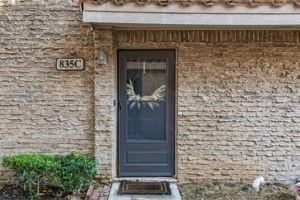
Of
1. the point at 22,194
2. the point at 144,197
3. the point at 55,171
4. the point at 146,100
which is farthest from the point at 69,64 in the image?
the point at 144,197

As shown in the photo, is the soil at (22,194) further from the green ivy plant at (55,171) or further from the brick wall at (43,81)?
the brick wall at (43,81)

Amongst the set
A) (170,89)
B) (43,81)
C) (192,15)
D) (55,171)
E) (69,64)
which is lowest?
(55,171)

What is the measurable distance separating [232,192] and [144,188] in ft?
4.64

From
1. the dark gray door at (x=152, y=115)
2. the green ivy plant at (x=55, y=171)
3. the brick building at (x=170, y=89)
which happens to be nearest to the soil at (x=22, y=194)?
the green ivy plant at (x=55, y=171)

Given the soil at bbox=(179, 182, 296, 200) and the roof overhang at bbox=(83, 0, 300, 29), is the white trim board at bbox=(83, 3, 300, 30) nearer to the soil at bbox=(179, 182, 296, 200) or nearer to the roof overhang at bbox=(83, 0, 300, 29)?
the roof overhang at bbox=(83, 0, 300, 29)

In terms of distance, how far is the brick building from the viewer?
6.62 m

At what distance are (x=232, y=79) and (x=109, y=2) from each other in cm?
250

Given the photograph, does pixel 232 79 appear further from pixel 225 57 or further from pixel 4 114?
pixel 4 114

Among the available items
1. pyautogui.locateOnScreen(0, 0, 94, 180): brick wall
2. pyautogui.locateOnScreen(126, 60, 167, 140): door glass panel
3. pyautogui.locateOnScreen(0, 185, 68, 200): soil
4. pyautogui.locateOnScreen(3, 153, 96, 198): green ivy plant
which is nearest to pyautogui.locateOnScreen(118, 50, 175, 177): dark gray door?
pyautogui.locateOnScreen(126, 60, 167, 140): door glass panel

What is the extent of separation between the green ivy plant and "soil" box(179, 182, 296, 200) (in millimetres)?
1578

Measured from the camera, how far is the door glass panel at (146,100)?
22.6ft

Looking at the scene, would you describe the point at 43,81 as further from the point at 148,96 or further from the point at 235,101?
the point at 235,101

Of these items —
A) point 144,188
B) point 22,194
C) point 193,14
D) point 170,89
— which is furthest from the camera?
point 170,89

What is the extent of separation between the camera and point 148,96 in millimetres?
6926
